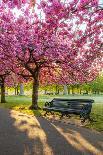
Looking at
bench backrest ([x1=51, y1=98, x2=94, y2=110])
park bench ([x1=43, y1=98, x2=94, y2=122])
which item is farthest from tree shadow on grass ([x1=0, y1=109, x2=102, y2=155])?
bench backrest ([x1=51, y1=98, x2=94, y2=110])

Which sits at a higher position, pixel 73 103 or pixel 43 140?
pixel 73 103

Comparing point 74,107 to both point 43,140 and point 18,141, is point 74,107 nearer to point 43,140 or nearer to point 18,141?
point 43,140

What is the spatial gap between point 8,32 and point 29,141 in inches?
705

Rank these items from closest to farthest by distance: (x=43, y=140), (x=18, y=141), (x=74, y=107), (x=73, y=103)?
(x=18, y=141)
(x=43, y=140)
(x=74, y=107)
(x=73, y=103)

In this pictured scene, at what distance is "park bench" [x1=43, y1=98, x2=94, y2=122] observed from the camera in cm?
2178

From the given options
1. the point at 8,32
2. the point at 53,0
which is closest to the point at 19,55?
the point at 8,32

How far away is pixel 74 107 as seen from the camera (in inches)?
926

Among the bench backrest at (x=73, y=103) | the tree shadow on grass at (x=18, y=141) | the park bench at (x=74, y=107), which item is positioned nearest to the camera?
the tree shadow on grass at (x=18, y=141)

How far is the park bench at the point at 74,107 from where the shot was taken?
21.8 metres

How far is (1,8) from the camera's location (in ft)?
94.5

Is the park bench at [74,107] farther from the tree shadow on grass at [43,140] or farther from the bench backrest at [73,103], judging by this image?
the tree shadow on grass at [43,140]

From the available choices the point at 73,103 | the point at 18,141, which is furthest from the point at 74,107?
the point at 18,141

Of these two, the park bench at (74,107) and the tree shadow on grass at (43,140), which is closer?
the tree shadow on grass at (43,140)

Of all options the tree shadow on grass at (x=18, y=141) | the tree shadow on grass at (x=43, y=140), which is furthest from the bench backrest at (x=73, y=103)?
the tree shadow on grass at (x=18, y=141)
